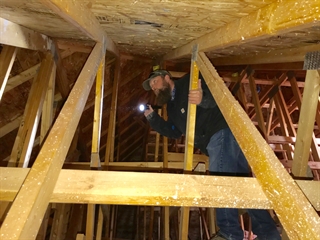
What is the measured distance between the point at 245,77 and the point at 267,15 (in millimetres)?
2890

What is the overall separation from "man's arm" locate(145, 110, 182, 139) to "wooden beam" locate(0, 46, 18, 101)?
1540 millimetres

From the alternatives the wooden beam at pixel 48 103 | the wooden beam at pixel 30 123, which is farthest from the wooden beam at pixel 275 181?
the wooden beam at pixel 48 103

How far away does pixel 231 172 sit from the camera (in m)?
2.69

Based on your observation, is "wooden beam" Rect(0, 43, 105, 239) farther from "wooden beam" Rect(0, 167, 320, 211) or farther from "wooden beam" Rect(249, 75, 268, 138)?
"wooden beam" Rect(249, 75, 268, 138)

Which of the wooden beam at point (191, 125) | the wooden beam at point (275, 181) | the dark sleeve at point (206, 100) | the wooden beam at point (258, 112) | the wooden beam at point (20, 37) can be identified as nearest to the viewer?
the wooden beam at point (275, 181)

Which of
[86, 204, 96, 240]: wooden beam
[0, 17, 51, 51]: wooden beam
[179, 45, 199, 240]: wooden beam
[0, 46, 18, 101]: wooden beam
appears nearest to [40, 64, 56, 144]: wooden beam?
[0, 17, 51, 51]: wooden beam

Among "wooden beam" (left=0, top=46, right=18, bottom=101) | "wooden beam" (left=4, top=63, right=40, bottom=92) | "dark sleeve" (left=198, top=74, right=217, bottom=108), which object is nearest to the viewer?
"wooden beam" (left=0, top=46, right=18, bottom=101)

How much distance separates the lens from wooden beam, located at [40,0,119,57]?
1.34 metres

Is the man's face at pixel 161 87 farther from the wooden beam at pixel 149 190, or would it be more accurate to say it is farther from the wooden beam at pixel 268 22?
the wooden beam at pixel 149 190

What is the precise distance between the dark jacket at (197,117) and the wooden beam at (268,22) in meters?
0.80

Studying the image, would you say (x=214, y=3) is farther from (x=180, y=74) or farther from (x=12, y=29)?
(x=180, y=74)

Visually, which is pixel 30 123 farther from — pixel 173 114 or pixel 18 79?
pixel 173 114

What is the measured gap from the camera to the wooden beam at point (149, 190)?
1.26 meters

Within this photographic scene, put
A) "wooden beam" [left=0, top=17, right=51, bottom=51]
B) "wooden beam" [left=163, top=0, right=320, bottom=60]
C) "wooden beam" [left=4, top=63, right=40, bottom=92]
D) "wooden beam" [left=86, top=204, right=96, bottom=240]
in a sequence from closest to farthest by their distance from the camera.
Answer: "wooden beam" [left=163, top=0, right=320, bottom=60] < "wooden beam" [left=0, top=17, right=51, bottom=51] < "wooden beam" [left=86, top=204, right=96, bottom=240] < "wooden beam" [left=4, top=63, right=40, bottom=92]
